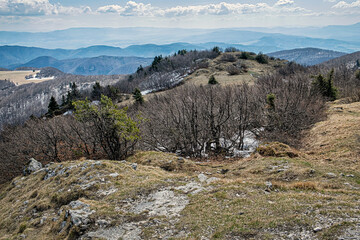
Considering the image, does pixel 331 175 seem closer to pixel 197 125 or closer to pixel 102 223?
pixel 102 223

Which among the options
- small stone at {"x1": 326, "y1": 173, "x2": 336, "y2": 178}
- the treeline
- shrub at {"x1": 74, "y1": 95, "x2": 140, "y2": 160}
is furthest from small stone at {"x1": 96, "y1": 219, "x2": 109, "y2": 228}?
the treeline

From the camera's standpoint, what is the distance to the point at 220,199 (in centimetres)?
1070

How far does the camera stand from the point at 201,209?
32.9 feet

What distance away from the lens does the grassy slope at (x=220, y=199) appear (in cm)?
812

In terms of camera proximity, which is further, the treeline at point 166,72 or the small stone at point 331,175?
the treeline at point 166,72

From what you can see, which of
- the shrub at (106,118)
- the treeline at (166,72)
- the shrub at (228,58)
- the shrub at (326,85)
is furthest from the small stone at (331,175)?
the shrub at (228,58)

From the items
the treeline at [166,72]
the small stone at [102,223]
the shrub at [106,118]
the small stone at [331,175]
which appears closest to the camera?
→ the small stone at [102,223]

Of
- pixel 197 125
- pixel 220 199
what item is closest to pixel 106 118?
pixel 197 125

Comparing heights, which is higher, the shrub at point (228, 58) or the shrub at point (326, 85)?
the shrub at point (228, 58)

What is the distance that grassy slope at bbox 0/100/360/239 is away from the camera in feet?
26.6

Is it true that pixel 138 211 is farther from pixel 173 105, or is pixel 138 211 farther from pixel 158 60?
pixel 158 60

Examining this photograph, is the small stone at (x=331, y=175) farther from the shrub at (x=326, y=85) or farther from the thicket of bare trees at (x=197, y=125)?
the shrub at (x=326, y=85)

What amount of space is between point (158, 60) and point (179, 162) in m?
147

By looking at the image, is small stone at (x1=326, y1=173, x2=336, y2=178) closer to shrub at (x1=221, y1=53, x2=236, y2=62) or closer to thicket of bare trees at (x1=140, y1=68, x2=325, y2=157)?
thicket of bare trees at (x1=140, y1=68, x2=325, y2=157)
